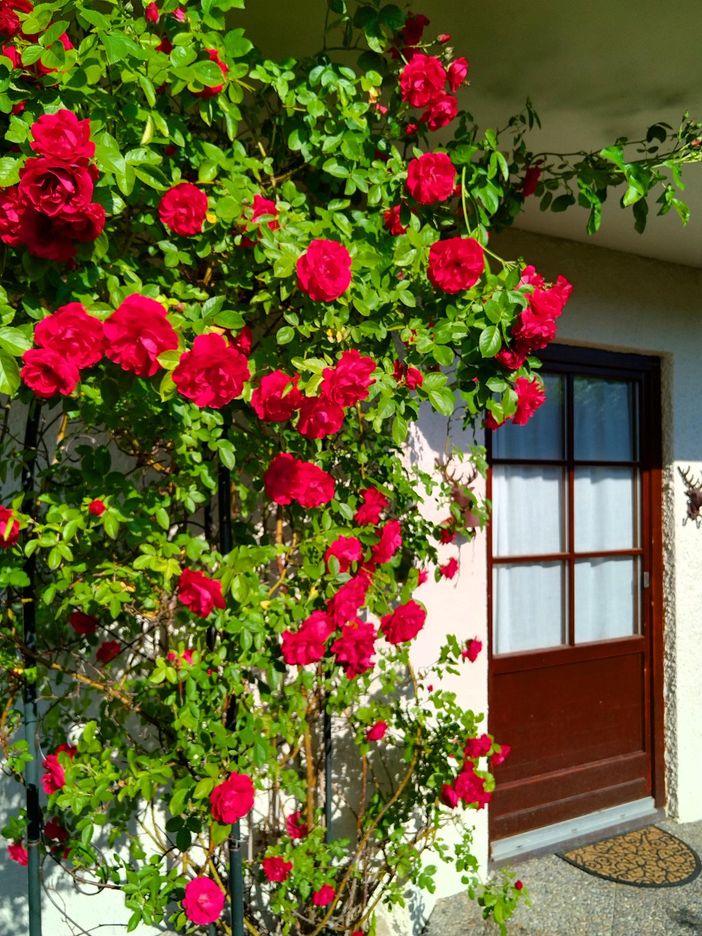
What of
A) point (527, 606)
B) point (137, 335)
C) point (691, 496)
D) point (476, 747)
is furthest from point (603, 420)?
point (137, 335)

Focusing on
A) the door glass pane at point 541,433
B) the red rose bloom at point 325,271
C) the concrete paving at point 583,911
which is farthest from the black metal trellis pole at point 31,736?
the door glass pane at point 541,433

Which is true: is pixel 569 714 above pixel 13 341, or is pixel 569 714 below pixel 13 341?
below

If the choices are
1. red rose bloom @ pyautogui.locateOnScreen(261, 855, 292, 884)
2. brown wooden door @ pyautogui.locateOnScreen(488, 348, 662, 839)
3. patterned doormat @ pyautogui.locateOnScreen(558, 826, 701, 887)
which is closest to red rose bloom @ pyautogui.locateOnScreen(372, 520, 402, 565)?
red rose bloom @ pyautogui.locateOnScreen(261, 855, 292, 884)

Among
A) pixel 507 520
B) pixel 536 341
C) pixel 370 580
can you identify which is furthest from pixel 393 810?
pixel 536 341

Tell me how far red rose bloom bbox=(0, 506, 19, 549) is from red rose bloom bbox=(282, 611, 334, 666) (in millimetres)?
610

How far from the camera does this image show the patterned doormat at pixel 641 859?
3092mm

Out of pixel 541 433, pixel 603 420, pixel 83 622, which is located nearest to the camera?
pixel 83 622

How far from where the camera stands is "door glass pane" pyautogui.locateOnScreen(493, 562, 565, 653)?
3.38 metres

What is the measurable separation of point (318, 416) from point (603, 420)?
2662 millimetres

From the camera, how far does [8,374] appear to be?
1122 mm

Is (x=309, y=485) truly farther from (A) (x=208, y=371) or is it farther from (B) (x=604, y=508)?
(B) (x=604, y=508)

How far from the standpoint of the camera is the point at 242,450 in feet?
5.62

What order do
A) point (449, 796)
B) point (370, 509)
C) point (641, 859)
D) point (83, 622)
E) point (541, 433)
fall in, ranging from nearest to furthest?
point (83, 622) → point (370, 509) → point (449, 796) → point (641, 859) → point (541, 433)

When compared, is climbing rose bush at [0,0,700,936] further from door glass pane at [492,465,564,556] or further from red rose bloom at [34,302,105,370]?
door glass pane at [492,465,564,556]
